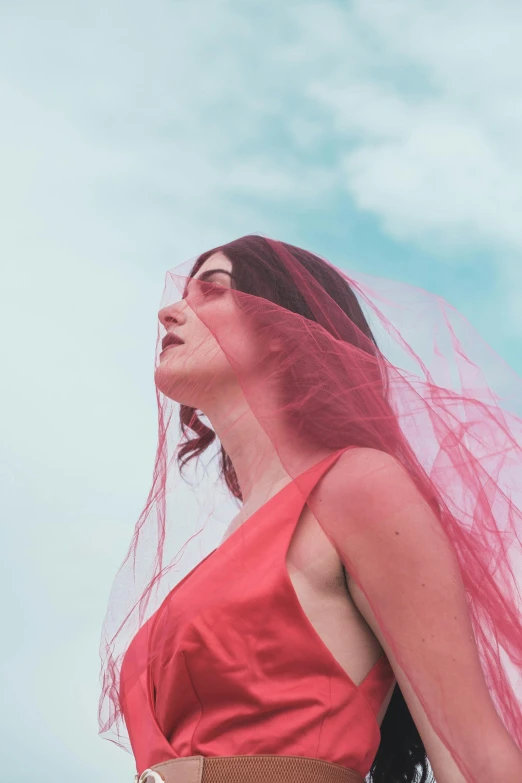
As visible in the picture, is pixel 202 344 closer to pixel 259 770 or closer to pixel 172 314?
pixel 172 314

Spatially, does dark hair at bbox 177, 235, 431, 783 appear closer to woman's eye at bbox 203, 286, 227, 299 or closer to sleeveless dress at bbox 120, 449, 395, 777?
woman's eye at bbox 203, 286, 227, 299

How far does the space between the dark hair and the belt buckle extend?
1.70 feet

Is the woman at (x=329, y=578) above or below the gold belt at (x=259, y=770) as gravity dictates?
above

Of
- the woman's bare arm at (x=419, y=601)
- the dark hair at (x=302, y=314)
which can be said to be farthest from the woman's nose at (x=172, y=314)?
the woman's bare arm at (x=419, y=601)

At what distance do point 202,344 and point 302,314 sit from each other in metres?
0.25

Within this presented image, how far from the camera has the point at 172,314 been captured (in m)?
2.37

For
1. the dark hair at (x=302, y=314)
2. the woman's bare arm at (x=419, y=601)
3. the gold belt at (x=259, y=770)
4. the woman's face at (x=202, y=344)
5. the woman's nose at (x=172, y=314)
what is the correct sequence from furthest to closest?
the woman's nose at (x=172, y=314) → the woman's face at (x=202, y=344) → the dark hair at (x=302, y=314) → the gold belt at (x=259, y=770) → the woman's bare arm at (x=419, y=601)

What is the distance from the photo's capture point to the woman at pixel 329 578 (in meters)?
1.76

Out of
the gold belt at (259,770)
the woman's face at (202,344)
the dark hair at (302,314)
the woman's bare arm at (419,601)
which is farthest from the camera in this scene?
the woman's face at (202,344)

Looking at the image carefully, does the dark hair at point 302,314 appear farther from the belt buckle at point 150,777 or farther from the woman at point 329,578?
the belt buckle at point 150,777

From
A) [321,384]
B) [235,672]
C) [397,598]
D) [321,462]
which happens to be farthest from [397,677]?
[321,384]

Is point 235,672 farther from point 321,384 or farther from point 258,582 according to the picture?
point 321,384

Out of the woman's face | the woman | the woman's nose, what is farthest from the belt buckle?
the woman's nose

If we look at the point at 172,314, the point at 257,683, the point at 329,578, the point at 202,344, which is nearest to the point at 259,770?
Answer: the point at 257,683
